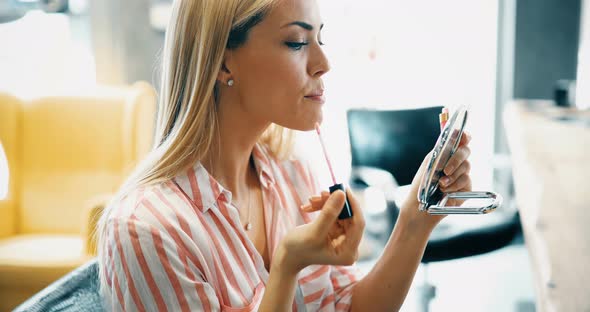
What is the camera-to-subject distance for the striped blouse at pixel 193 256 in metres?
0.90

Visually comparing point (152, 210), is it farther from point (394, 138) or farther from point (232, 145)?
point (394, 138)

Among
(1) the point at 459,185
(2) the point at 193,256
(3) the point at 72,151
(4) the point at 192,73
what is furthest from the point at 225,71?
(3) the point at 72,151

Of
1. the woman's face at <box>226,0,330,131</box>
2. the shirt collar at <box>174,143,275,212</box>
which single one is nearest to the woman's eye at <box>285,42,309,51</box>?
the woman's face at <box>226,0,330,131</box>

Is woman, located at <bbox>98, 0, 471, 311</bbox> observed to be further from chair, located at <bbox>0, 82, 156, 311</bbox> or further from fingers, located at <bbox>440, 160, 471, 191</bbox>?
chair, located at <bbox>0, 82, 156, 311</bbox>

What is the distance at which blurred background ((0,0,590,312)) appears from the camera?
7.67 ft

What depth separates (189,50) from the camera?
1019 millimetres

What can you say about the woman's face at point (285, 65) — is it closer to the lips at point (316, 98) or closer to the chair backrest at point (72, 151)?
the lips at point (316, 98)

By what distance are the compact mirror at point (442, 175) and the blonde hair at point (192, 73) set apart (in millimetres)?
361

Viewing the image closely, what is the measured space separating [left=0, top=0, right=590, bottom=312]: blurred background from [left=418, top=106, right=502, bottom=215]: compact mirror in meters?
0.84

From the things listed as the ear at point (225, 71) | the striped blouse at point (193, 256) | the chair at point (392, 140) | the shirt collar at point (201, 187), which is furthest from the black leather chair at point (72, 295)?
the chair at point (392, 140)

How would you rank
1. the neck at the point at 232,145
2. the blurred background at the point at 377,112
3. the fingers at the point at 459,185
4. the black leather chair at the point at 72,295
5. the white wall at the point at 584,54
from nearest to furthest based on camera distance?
the black leather chair at the point at 72,295 → the fingers at the point at 459,185 → the neck at the point at 232,145 → the blurred background at the point at 377,112 → the white wall at the point at 584,54

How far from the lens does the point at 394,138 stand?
105 inches

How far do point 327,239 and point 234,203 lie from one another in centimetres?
34

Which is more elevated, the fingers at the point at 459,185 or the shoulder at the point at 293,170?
the fingers at the point at 459,185
